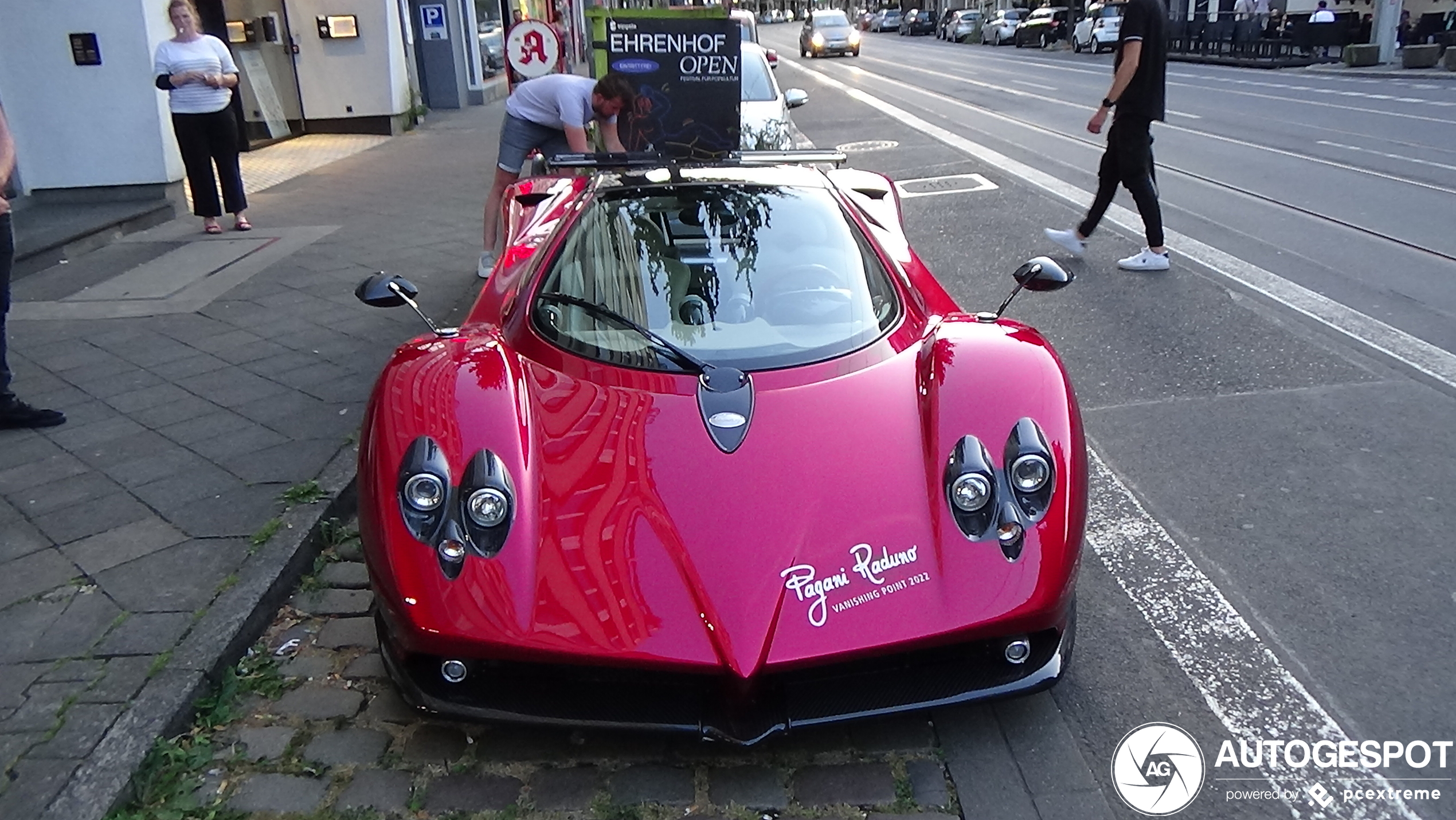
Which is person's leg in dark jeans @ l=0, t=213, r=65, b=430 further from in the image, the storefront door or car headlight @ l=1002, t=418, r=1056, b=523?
the storefront door

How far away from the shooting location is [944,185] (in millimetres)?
10539

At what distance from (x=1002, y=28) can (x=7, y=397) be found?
48.0 meters

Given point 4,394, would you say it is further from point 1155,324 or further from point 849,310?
point 1155,324

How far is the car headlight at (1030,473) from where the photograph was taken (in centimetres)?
269

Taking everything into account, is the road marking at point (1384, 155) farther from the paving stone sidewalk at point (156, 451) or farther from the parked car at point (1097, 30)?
the parked car at point (1097, 30)

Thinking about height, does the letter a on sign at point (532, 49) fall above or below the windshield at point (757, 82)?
above

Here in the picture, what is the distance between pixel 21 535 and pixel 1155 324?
5231 millimetres

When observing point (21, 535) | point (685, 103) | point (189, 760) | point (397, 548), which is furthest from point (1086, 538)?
point (685, 103)

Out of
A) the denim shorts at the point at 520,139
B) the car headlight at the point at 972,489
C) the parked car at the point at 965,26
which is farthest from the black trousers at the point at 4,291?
the parked car at the point at 965,26

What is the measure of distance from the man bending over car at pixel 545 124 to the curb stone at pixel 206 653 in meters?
3.21

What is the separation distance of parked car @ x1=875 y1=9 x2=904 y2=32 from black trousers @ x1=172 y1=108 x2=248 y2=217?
67.0 meters

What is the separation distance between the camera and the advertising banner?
8219 millimetres

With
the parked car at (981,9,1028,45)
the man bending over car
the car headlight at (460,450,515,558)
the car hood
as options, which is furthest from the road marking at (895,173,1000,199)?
the parked car at (981,9,1028,45)

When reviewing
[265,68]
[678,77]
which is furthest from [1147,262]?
[265,68]
